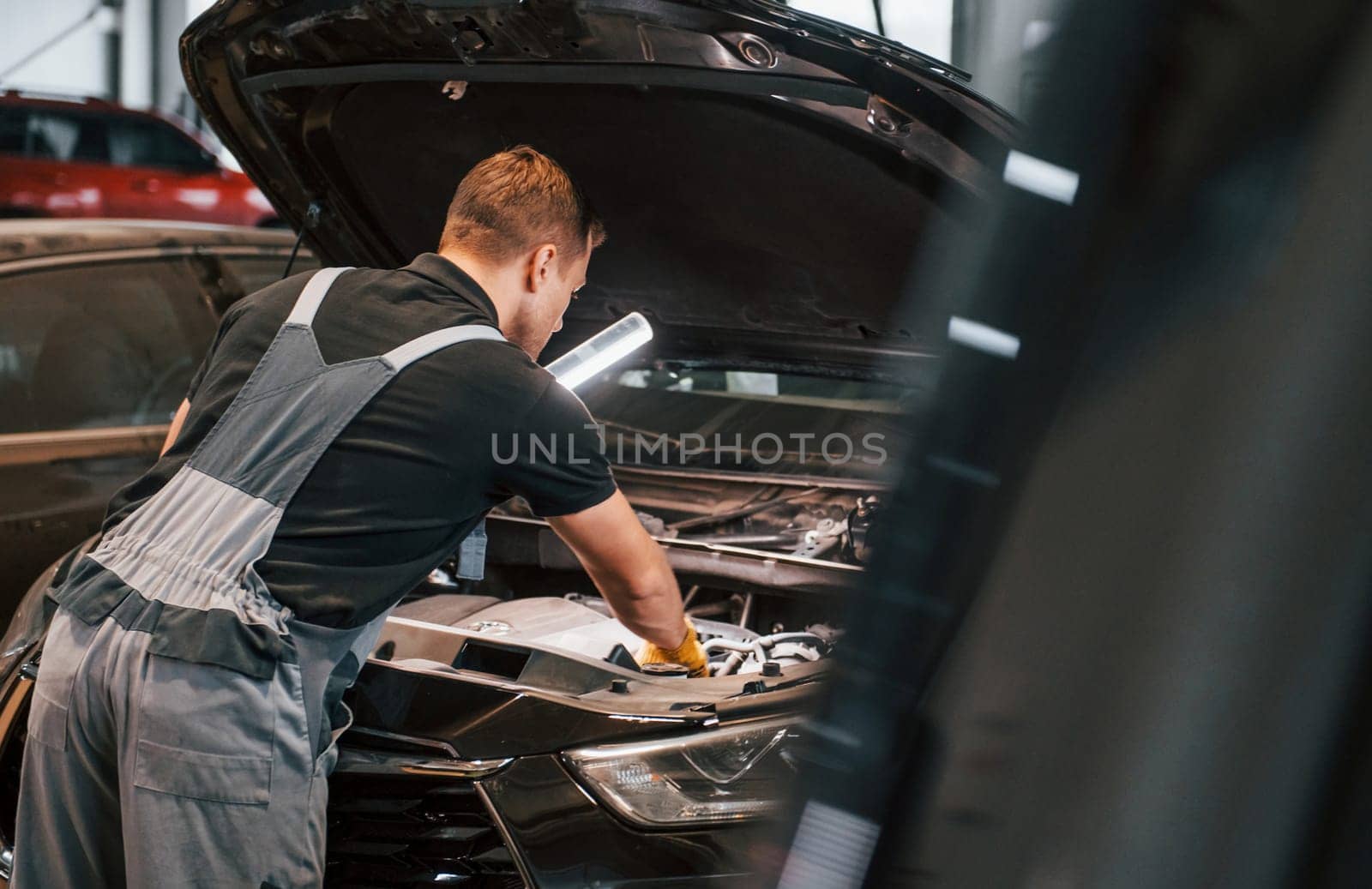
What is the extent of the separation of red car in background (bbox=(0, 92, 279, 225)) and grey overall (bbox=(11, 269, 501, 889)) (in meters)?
7.27

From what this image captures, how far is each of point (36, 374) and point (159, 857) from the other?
80.9 inches

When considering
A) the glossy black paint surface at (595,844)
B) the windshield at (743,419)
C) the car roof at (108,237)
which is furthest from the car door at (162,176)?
the glossy black paint surface at (595,844)

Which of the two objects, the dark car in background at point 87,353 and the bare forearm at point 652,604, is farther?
the dark car in background at point 87,353

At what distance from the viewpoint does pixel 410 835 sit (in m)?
1.45

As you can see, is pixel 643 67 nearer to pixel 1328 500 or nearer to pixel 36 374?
pixel 1328 500

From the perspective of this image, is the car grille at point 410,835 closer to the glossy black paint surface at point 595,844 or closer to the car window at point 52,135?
the glossy black paint surface at point 595,844

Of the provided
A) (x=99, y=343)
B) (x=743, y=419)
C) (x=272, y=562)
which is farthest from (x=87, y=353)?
(x=272, y=562)

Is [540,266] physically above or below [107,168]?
above

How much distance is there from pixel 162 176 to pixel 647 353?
6.64 m

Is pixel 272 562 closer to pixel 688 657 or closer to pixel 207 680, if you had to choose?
pixel 207 680

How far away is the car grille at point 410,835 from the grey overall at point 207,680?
0.18 ft

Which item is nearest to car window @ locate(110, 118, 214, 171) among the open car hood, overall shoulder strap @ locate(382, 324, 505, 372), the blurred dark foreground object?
the open car hood

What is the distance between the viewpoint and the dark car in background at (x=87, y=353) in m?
2.78

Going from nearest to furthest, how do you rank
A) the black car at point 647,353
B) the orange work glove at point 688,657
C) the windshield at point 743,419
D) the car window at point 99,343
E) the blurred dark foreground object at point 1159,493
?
the blurred dark foreground object at point 1159,493, the black car at point 647,353, the orange work glove at point 688,657, the windshield at point 743,419, the car window at point 99,343
